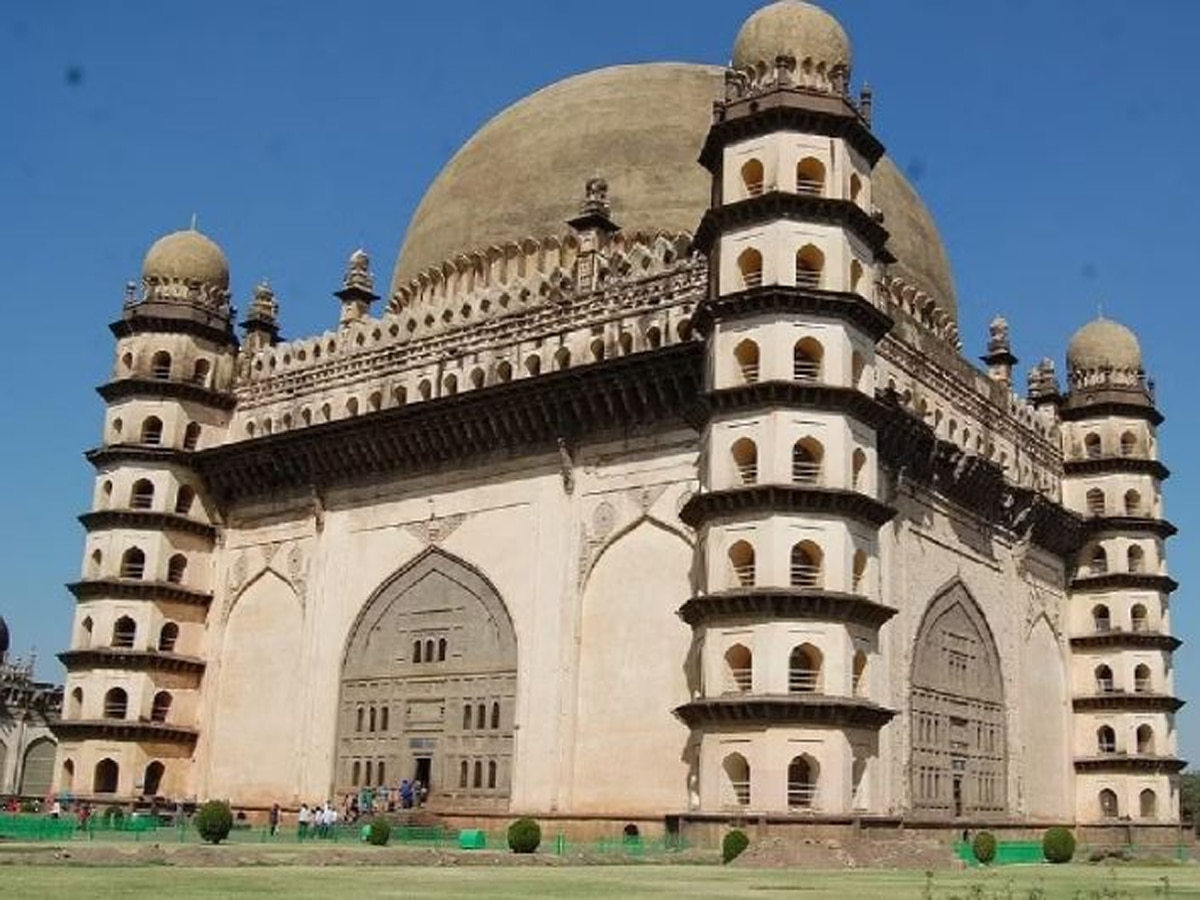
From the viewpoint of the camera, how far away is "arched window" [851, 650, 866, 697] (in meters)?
25.6

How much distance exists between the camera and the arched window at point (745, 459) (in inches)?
1042

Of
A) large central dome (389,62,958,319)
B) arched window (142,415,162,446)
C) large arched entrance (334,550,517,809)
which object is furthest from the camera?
arched window (142,415,162,446)

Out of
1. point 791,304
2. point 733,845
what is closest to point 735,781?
point 733,845

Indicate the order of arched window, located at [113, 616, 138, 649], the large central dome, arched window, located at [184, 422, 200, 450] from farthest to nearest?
arched window, located at [184, 422, 200, 450] → arched window, located at [113, 616, 138, 649] → the large central dome

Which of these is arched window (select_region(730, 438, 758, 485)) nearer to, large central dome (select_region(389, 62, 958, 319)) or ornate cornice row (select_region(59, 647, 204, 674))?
large central dome (select_region(389, 62, 958, 319))

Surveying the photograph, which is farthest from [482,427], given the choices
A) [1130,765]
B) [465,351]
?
[1130,765]

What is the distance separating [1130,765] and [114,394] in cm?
2879

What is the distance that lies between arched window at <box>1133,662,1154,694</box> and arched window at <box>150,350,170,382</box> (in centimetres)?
2729

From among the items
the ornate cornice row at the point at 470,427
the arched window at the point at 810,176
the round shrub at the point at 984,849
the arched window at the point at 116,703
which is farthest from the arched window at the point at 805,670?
the arched window at the point at 116,703

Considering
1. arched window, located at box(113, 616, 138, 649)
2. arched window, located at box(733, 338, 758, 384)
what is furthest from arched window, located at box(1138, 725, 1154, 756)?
arched window, located at box(113, 616, 138, 649)

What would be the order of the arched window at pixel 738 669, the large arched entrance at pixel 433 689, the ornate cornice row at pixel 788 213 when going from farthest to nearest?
the large arched entrance at pixel 433 689 → the ornate cornice row at pixel 788 213 → the arched window at pixel 738 669

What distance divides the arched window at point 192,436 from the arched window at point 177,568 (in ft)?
9.66

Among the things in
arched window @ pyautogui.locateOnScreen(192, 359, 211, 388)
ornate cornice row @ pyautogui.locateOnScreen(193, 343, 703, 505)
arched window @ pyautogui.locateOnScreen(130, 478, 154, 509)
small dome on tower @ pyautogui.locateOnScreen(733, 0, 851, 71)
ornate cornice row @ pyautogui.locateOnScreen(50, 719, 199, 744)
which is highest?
small dome on tower @ pyautogui.locateOnScreen(733, 0, 851, 71)

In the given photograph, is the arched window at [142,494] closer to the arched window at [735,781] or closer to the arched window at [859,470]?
the arched window at [735,781]
